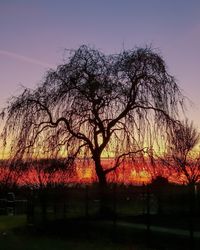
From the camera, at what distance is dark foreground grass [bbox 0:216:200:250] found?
15.8m

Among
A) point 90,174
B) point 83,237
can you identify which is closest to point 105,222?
point 83,237

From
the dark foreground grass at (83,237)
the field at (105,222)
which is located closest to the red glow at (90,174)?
the field at (105,222)

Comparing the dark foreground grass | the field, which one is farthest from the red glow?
the dark foreground grass

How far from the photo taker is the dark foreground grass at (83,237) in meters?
15.8

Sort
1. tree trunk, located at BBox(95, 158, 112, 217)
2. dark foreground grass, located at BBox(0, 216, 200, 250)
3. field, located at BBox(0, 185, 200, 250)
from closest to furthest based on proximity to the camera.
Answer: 1. dark foreground grass, located at BBox(0, 216, 200, 250)
2. field, located at BBox(0, 185, 200, 250)
3. tree trunk, located at BBox(95, 158, 112, 217)

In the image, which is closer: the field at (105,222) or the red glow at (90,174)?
the field at (105,222)

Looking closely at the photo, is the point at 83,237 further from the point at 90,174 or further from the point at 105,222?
the point at 90,174

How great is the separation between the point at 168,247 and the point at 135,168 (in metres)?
5.65

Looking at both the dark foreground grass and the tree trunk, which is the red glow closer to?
the tree trunk

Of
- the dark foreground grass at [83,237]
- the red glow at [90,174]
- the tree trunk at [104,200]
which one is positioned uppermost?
the red glow at [90,174]

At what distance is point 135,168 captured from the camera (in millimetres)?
20703

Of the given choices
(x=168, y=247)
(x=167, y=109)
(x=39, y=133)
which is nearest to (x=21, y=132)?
(x=39, y=133)

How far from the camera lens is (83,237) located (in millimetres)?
18906

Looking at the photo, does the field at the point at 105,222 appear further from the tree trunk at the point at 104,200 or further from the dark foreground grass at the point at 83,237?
the tree trunk at the point at 104,200
